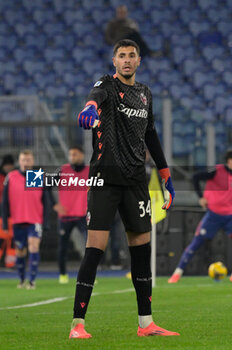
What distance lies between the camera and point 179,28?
21031 mm

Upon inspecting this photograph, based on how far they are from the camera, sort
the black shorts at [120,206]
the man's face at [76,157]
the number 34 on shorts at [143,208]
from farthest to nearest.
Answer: the man's face at [76,157] → the number 34 on shorts at [143,208] → the black shorts at [120,206]

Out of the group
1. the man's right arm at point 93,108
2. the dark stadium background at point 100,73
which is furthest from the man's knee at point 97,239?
the dark stadium background at point 100,73

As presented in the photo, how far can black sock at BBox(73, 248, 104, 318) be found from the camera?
4.80 meters

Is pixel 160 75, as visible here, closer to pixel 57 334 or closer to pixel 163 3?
pixel 163 3

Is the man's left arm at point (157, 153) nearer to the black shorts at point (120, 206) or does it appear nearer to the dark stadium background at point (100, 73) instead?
the black shorts at point (120, 206)

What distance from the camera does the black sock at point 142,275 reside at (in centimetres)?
509

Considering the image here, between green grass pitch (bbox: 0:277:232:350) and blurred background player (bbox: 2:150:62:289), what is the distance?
2.48 feet

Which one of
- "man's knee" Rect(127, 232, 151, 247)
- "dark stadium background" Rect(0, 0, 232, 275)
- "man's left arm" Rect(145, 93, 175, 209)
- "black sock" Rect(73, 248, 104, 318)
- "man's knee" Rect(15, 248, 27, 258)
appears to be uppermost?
"dark stadium background" Rect(0, 0, 232, 275)

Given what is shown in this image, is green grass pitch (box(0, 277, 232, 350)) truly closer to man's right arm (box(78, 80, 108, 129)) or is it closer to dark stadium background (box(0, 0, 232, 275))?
man's right arm (box(78, 80, 108, 129))

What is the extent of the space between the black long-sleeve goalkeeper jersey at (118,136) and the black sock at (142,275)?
45 centimetres

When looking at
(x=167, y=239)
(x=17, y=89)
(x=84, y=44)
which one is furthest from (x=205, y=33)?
(x=167, y=239)

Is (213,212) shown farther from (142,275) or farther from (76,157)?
(142,275)

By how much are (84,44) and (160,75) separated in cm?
245

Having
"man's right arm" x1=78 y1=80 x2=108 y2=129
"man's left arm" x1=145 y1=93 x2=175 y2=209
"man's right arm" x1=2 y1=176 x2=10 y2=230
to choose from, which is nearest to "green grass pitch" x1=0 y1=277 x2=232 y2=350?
"man's left arm" x1=145 y1=93 x2=175 y2=209
